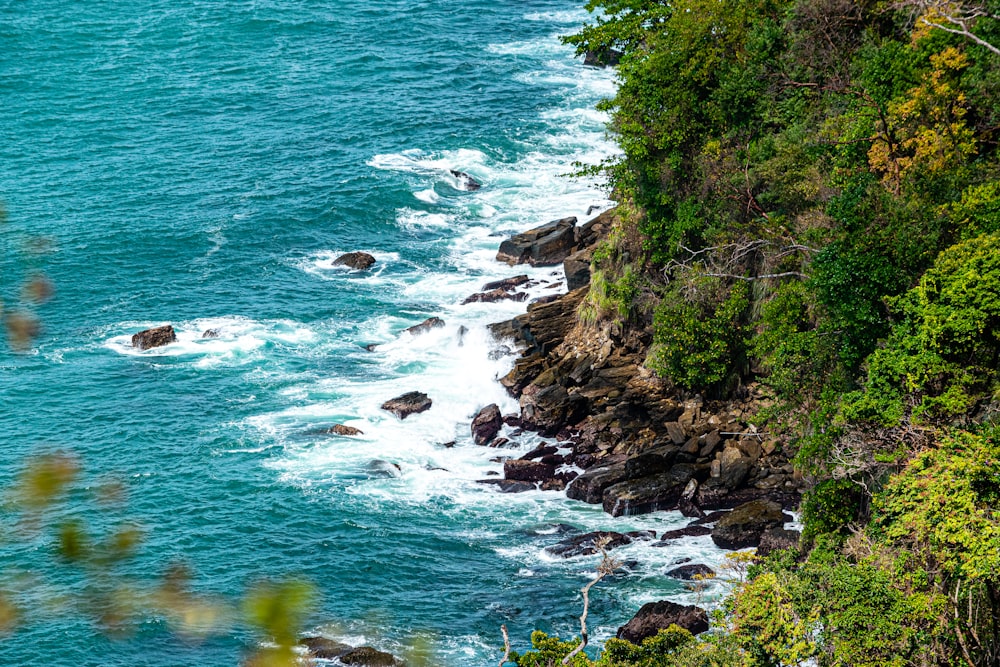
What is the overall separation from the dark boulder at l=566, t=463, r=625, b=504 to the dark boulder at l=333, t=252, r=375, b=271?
2575cm

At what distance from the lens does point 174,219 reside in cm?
7025

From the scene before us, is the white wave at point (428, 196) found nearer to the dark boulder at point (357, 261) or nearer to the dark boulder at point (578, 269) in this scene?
the dark boulder at point (357, 261)

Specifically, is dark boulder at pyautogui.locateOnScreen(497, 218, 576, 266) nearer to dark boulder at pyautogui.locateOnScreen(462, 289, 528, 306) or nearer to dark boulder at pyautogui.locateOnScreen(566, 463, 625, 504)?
dark boulder at pyautogui.locateOnScreen(462, 289, 528, 306)

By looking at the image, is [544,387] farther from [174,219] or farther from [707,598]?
[174,219]

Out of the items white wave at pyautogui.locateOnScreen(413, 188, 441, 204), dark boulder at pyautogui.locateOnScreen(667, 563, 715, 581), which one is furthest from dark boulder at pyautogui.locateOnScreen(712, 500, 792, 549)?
white wave at pyautogui.locateOnScreen(413, 188, 441, 204)

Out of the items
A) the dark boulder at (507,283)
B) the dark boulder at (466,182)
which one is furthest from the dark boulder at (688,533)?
the dark boulder at (466,182)

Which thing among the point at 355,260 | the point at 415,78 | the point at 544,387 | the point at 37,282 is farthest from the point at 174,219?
the point at 37,282

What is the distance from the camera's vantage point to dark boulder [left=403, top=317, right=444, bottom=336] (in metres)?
56.5

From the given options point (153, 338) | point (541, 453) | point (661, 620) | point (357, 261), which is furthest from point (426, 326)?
point (661, 620)

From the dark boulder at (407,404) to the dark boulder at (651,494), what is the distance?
11.9 metres

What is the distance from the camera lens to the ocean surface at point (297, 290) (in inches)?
1590

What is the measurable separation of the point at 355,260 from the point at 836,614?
4499 centimetres

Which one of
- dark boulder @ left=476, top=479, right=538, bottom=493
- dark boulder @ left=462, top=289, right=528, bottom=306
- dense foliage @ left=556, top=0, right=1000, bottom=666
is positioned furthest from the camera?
dark boulder @ left=462, top=289, right=528, bottom=306

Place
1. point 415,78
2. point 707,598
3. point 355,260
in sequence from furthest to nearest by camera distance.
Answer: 1. point 415,78
2. point 355,260
3. point 707,598
